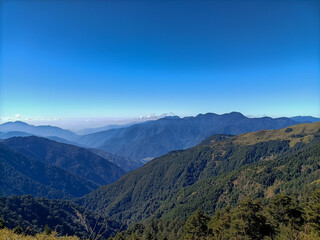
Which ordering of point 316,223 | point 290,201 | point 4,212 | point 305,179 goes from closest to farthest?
Result: point 316,223 < point 290,201 < point 4,212 < point 305,179

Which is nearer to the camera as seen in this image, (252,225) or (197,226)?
(252,225)

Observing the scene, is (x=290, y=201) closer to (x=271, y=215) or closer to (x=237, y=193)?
(x=271, y=215)

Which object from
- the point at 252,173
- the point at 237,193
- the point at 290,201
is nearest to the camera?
the point at 290,201

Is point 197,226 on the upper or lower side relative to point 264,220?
lower

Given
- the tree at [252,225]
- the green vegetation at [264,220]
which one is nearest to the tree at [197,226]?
the green vegetation at [264,220]

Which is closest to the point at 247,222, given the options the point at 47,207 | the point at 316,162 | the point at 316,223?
the point at 316,223

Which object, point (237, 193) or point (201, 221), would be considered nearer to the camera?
point (201, 221)

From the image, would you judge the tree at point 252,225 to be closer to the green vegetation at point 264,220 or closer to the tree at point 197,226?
the green vegetation at point 264,220

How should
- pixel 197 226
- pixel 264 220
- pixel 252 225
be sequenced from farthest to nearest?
pixel 197 226, pixel 264 220, pixel 252 225

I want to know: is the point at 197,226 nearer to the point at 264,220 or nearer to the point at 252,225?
the point at 252,225

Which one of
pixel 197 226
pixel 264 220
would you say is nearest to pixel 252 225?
pixel 264 220

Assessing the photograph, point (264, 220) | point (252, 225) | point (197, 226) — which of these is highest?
point (252, 225)
